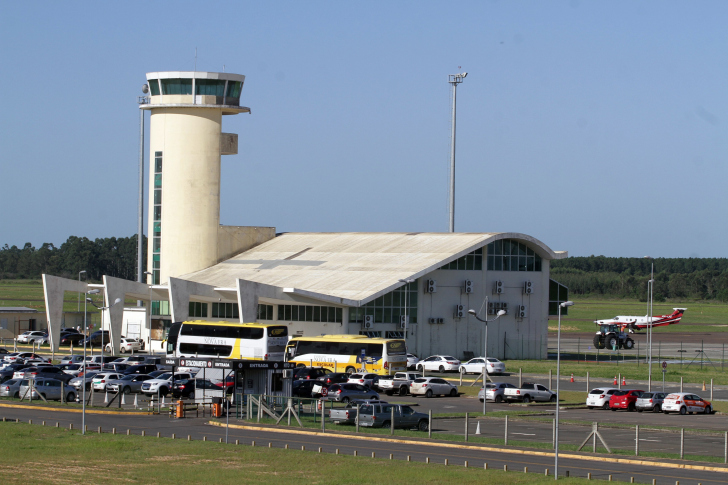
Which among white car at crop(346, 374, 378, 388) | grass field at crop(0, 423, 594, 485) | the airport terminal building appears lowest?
Answer: white car at crop(346, 374, 378, 388)

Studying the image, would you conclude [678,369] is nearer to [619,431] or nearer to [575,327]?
[619,431]

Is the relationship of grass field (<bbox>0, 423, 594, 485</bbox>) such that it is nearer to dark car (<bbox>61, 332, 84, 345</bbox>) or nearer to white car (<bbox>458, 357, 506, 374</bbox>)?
white car (<bbox>458, 357, 506, 374</bbox>)

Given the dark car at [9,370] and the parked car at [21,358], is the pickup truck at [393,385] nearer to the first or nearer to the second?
the dark car at [9,370]

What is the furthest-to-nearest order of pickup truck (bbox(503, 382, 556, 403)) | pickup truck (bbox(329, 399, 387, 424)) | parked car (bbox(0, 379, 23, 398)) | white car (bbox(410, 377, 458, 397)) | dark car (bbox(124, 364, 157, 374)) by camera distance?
dark car (bbox(124, 364, 157, 374)), white car (bbox(410, 377, 458, 397)), pickup truck (bbox(503, 382, 556, 403)), parked car (bbox(0, 379, 23, 398)), pickup truck (bbox(329, 399, 387, 424))

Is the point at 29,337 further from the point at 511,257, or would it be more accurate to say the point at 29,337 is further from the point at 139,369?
the point at 511,257

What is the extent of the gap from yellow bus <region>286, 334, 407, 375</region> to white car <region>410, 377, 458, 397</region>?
8.64 metres

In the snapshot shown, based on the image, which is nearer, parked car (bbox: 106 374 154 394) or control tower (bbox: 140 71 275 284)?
parked car (bbox: 106 374 154 394)

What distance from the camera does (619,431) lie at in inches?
1673

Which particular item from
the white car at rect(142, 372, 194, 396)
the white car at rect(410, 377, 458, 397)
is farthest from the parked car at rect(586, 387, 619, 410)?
the white car at rect(142, 372, 194, 396)

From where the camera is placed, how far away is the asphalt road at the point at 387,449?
30.5 m

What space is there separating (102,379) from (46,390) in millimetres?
5450

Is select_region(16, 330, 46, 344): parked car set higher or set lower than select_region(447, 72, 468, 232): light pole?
lower

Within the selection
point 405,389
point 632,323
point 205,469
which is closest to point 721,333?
point 632,323

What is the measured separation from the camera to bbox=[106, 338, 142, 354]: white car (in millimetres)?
91850
